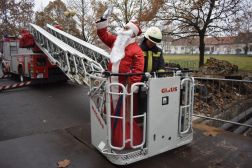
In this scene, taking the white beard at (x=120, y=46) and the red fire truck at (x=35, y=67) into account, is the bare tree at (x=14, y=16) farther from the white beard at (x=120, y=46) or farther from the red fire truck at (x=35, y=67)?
the white beard at (x=120, y=46)

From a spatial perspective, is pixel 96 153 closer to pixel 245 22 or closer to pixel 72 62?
pixel 72 62

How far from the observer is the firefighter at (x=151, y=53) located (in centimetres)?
345

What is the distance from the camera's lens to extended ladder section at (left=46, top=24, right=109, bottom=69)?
8148 mm

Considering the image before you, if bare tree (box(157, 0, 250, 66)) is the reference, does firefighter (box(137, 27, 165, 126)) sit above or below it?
below

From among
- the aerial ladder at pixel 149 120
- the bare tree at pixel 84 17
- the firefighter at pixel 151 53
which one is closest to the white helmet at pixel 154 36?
the firefighter at pixel 151 53

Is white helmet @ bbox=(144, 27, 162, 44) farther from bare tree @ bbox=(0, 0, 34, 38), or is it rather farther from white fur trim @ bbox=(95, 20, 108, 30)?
bare tree @ bbox=(0, 0, 34, 38)

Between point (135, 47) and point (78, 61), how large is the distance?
354 centimetres

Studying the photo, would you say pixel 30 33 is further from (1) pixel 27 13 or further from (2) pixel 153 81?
(1) pixel 27 13

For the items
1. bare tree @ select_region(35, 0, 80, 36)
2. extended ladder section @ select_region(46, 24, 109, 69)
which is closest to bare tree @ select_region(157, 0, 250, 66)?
extended ladder section @ select_region(46, 24, 109, 69)

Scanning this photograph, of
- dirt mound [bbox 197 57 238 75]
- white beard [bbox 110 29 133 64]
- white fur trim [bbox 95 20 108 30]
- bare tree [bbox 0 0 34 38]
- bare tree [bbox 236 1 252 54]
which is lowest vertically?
dirt mound [bbox 197 57 238 75]

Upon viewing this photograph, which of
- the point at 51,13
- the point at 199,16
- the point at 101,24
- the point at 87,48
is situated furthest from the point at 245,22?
the point at 51,13

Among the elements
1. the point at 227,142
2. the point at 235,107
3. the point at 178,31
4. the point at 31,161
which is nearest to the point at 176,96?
the point at 227,142

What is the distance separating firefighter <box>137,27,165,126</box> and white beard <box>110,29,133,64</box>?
41 centimetres

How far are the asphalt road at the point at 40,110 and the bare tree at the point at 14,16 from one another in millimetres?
27686
